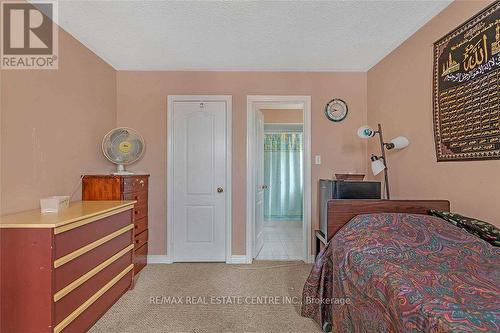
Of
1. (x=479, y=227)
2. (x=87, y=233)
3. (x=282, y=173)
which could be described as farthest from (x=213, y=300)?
(x=282, y=173)

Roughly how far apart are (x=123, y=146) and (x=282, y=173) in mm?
3751

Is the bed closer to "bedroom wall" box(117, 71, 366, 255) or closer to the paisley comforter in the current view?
the paisley comforter

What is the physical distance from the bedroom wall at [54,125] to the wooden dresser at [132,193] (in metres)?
0.14

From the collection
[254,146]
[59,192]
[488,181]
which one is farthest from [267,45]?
[59,192]

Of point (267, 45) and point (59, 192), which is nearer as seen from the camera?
point (59, 192)

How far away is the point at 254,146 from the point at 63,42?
2.20 metres

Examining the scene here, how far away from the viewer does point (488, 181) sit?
1.72 metres

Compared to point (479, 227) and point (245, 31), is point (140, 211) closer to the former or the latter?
point (245, 31)

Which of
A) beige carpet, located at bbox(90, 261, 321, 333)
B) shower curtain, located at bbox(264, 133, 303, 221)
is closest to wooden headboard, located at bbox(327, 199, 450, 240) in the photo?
beige carpet, located at bbox(90, 261, 321, 333)

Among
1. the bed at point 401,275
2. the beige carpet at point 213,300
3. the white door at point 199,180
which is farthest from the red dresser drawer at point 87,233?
the bed at point 401,275

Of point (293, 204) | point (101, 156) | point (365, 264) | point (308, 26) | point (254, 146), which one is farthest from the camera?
point (293, 204)

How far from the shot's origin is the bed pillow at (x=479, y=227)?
4.92 feet

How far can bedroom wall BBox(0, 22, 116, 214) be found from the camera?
6.05ft

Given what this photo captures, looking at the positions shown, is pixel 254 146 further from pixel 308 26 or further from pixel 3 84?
pixel 3 84
